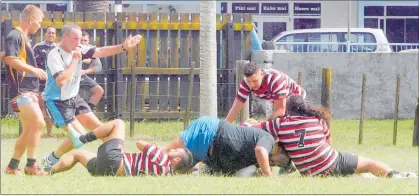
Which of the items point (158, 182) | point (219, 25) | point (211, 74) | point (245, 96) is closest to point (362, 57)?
point (219, 25)

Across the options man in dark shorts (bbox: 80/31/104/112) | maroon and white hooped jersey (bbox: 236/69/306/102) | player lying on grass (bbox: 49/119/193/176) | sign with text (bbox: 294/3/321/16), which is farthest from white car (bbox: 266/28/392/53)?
player lying on grass (bbox: 49/119/193/176)

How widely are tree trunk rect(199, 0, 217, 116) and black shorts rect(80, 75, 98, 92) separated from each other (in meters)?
2.23

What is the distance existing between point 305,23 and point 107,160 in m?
28.8

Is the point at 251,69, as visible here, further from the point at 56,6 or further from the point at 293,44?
the point at 56,6

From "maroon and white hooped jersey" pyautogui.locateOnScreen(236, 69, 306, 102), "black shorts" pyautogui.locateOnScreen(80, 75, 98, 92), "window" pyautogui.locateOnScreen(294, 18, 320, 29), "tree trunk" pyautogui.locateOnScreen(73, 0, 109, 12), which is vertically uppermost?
"tree trunk" pyautogui.locateOnScreen(73, 0, 109, 12)

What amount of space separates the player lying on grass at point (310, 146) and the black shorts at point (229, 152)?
11.8 inches

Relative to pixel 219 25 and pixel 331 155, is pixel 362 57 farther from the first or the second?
pixel 331 155

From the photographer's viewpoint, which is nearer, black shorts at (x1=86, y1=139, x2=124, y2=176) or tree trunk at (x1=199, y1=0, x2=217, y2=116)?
black shorts at (x1=86, y1=139, x2=124, y2=176)

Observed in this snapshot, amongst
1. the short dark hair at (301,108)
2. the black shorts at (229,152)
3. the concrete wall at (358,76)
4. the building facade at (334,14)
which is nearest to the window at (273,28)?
the building facade at (334,14)

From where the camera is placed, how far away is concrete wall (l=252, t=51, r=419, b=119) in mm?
21984

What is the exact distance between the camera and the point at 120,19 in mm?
20406

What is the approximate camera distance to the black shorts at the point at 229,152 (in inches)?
429

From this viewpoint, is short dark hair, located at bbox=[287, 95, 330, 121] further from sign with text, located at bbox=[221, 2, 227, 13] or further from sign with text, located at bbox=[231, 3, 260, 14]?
sign with text, located at bbox=[231, 3, 260, 14]

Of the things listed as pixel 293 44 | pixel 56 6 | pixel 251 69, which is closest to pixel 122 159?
pixel 251 69
